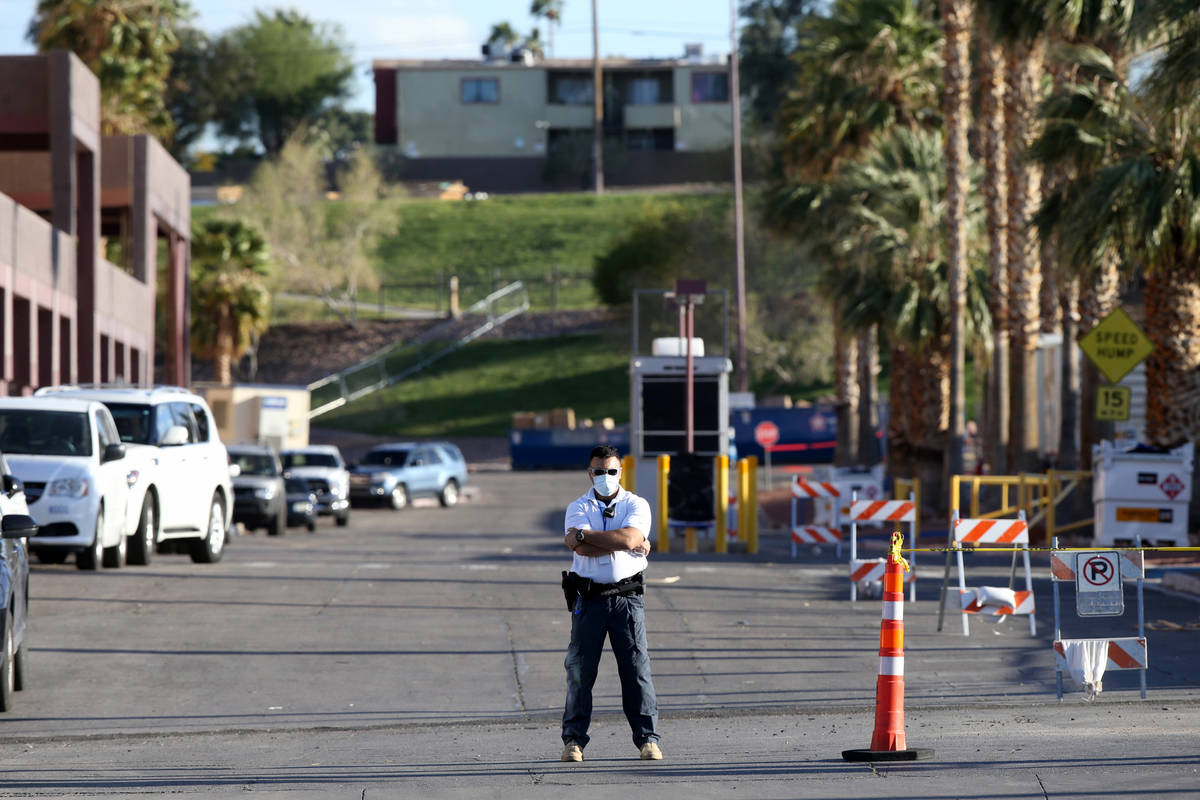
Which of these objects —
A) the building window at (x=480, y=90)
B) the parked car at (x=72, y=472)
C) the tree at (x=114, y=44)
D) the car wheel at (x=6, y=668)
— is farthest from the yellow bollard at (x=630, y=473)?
the building window at (x=480, y=90)

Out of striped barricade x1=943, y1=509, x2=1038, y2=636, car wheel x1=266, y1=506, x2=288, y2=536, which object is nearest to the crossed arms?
striped barricade x1=943, y1=509, x2=1038, y2=636

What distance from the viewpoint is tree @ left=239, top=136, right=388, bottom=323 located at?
3123 inches

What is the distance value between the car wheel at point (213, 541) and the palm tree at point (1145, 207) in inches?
500

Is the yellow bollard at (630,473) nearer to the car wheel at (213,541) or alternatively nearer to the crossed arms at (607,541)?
the car wheel at (213,541)

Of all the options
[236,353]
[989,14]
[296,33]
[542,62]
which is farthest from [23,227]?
[296,33]

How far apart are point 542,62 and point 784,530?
229ft

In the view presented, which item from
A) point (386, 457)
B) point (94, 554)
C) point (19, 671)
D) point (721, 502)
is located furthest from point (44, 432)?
point (386, 457)

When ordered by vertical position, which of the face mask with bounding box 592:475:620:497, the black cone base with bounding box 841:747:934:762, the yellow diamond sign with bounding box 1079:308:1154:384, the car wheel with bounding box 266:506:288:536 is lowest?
the car wheel with bounding box 266:506:288:536

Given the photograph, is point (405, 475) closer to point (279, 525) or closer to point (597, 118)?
point (279, 525)

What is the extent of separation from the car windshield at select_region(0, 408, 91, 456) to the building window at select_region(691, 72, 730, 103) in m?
83.9

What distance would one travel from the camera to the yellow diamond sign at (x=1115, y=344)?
22.8 metres

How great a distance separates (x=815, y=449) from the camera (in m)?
57.2

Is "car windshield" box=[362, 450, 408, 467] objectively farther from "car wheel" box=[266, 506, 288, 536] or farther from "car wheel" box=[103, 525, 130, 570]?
"car wheel" box=[103, 525, 130, 570]

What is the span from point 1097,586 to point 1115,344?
1246 cm
